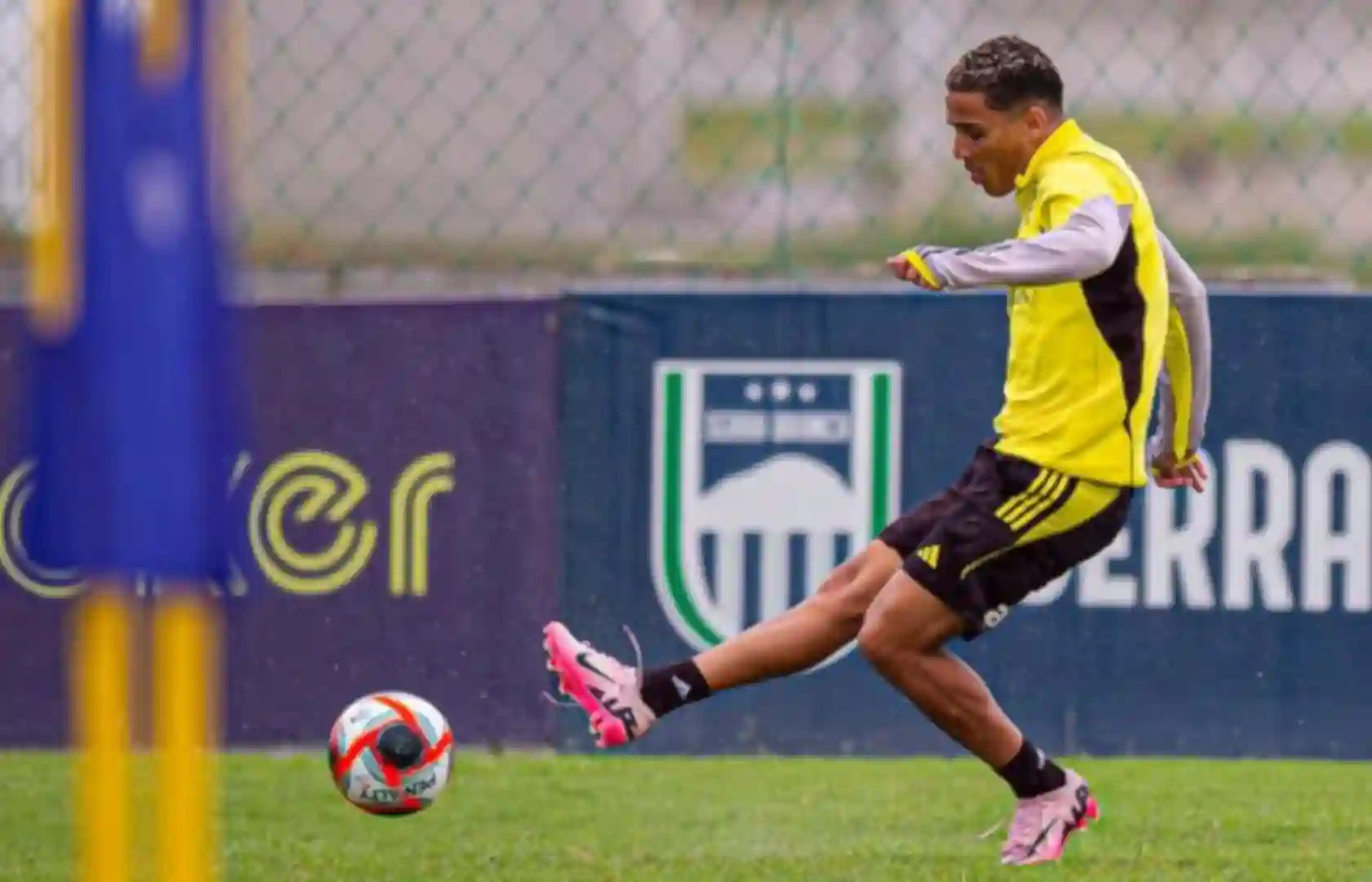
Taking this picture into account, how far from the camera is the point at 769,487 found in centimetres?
774

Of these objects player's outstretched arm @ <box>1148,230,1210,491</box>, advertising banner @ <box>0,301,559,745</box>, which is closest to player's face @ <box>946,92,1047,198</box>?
player's outstretched arm @ <box>1148,230,1210,491</box>

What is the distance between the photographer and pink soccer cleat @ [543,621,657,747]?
225 inches

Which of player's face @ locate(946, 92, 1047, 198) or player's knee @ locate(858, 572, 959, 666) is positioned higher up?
player's face @ locate(946, 92, 1047, 198)

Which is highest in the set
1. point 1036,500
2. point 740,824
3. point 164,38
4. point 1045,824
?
point 164,38

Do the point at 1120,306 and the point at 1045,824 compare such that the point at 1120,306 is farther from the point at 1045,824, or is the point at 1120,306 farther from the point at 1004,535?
the point at 1045,824

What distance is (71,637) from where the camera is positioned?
25.5ft

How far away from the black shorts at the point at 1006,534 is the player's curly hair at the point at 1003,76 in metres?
0.79

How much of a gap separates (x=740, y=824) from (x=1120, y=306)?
66.9 inches

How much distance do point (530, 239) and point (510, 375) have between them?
829 mm

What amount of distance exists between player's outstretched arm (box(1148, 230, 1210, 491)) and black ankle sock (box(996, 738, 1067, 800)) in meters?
0.82

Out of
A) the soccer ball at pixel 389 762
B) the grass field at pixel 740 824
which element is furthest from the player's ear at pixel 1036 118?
the soccer ball at pixel 389 762

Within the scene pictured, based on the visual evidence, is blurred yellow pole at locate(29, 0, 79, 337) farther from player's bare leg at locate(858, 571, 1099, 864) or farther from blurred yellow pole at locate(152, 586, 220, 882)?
player's bare leg at locate(858, 571, 1099, 864)

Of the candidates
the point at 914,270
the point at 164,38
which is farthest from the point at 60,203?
the point at 914,270

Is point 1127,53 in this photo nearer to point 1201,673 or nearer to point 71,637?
point 1201,673
